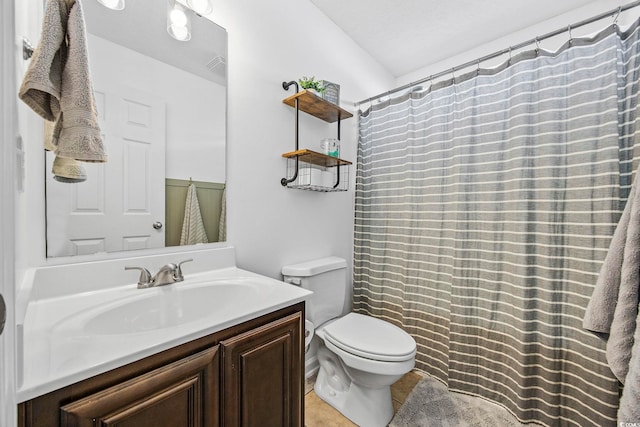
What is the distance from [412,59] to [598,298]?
1.99 m

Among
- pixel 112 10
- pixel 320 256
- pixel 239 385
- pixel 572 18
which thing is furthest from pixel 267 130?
pixel 572 18

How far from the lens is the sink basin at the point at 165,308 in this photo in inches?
31.9

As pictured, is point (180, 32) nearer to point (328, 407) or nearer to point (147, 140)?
point (147, 140)

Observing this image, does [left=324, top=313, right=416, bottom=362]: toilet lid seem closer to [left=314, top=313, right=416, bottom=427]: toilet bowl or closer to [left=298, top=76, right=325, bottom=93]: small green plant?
[left=314, top=313, right=416, bottom=427]: toilet bowl

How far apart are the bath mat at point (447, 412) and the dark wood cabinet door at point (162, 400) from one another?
1078mm

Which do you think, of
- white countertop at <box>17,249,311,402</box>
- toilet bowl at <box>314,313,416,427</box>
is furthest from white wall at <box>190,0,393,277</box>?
toilet bowl at <box>314,313,416,427</box>

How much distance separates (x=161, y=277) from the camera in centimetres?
100

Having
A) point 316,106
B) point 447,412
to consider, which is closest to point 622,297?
point 447,412

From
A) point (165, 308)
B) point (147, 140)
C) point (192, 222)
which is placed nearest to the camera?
point (165, 308)

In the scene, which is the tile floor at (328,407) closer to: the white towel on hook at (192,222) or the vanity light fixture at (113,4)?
the white towel on hook at (192,222)

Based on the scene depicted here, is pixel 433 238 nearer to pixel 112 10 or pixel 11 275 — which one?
pixel 11 275

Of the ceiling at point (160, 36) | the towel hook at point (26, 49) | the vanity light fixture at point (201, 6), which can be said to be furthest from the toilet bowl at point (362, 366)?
the vanity light fixture at point (201, 6)

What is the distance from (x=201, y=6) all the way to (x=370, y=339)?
1.74 meters

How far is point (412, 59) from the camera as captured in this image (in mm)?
2129
